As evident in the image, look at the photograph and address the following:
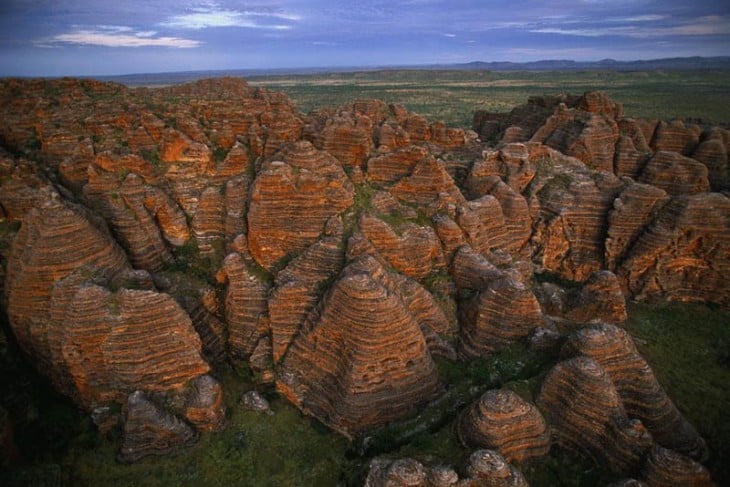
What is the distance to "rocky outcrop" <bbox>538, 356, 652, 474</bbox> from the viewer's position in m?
18.3

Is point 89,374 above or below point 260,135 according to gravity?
below

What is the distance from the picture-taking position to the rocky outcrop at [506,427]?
58.7ft

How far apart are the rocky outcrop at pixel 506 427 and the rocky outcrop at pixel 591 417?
1320 millimetres

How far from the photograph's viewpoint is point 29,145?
3641cm

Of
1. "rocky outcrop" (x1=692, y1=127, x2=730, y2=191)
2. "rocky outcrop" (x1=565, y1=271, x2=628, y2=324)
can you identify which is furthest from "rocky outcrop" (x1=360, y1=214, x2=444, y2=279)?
"rocky outcrop" (x1=692, y1=127, x2=730, y2=191)

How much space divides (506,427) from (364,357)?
7.35m

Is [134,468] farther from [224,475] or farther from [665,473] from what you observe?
[665,473]

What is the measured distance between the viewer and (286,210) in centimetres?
2872

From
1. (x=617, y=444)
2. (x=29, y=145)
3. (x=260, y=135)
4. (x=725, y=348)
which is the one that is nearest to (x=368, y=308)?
(x=617, y=444)

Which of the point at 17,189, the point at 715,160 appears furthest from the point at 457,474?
the point at 715,160

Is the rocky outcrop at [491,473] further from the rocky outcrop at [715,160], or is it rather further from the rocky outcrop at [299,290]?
the rocky outcrop at [715,160]

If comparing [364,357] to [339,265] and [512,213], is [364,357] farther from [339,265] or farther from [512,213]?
[512,213]

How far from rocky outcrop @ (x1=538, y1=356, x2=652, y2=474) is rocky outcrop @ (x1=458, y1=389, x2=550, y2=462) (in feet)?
4.33

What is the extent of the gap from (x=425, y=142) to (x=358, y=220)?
20870 millimetres
